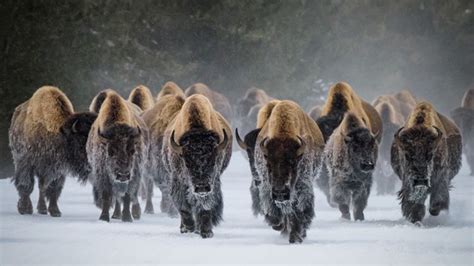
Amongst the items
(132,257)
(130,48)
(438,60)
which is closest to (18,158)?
(132,257)

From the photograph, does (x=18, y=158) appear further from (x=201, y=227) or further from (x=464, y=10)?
(x=464, y=10)

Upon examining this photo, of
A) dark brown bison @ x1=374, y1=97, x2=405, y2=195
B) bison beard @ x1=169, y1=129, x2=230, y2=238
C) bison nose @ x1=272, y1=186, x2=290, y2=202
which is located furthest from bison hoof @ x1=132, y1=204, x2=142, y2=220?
dark brown bison @ x1=374, y1=97, x2=405, y2=195

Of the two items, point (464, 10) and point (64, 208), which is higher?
point (464, 10)

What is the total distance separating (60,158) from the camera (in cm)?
1113

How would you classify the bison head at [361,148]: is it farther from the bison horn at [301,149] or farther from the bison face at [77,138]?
the bison face at [77,138]

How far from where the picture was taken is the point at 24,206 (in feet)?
35.9

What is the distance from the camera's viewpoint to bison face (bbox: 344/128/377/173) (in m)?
10.8

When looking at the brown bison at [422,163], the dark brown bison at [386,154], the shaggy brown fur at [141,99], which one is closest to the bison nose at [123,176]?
the brown bison at [422,163]

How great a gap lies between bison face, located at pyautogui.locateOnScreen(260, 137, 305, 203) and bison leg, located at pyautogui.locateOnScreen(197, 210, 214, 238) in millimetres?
843

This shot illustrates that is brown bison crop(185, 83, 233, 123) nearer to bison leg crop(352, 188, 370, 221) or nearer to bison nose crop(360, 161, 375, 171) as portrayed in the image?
bison leg crop(352, 188, 370, 221)

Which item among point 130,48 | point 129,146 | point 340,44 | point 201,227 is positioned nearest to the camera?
point 201,227

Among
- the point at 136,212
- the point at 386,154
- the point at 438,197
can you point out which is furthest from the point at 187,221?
the point at 386,154

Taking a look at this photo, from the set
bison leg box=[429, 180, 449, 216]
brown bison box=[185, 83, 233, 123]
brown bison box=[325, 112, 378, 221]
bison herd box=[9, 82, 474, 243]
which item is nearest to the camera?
bison herd box=[9, 82, 474, 243]

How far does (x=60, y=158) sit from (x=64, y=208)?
38.6 inches
